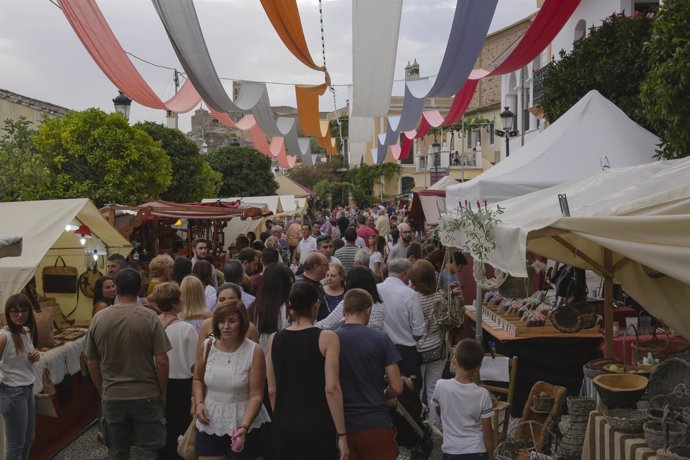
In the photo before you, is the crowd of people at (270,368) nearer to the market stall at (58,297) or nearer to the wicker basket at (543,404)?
the market stall at (58,297)

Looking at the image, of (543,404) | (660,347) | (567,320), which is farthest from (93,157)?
(660,347)

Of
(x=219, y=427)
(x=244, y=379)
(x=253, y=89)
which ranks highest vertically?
(x=253, y=89)

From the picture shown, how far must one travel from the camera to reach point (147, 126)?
25656 millimetres

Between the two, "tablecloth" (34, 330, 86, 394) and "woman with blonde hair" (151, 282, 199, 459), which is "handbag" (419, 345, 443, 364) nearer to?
"woman with blonde hair" (151, 282, 199, 459)

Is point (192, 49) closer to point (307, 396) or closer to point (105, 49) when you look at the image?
point (105, 49)

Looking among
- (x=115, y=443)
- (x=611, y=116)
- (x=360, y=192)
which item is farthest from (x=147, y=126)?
(x=360, y=192)

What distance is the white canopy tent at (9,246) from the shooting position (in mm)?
3906

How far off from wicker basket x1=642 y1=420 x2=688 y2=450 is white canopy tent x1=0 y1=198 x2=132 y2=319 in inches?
175

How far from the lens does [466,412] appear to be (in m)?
4.31

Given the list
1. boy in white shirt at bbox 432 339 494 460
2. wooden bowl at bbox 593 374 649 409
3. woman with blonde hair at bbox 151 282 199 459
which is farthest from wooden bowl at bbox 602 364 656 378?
woman with blonde hair at bbox 151 282 199 459

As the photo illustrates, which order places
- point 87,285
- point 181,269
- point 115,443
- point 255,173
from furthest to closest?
point 255,173 → point 87,285 → point 181,269 → point 115,443

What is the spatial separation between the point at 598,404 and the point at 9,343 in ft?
13.1

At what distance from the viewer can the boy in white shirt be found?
4301mm

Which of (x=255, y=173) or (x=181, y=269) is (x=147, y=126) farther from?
(x=181, y=269)
